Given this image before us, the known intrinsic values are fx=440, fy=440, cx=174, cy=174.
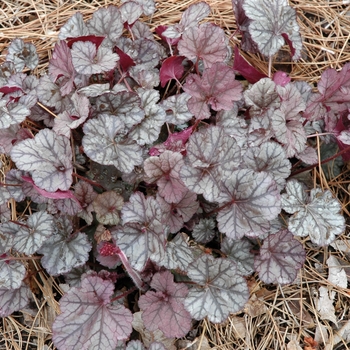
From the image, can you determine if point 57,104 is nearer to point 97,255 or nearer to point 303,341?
point 97,255

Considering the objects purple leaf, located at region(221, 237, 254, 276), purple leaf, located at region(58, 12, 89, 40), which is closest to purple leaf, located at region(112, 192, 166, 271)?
purple leaf, located at region(221, 237, 254, 276)

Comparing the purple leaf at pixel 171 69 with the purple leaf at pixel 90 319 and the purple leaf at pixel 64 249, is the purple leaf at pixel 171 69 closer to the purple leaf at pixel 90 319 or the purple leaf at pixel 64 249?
Answer: the purple leaf at pixel 64 249

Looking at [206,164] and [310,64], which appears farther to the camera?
[310,64]

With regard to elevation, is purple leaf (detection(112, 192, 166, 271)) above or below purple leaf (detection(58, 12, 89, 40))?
below

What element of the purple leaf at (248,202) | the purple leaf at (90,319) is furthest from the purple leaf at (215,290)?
the purple leaf at (90,319)

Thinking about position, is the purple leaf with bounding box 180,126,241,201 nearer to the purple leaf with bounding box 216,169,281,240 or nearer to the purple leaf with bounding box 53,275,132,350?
the purple leaf with bounding box 216,169,281,240

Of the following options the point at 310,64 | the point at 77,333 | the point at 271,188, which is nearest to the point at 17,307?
the point at 77,333

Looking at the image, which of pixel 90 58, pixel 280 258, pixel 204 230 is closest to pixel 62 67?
pixel 90 58
